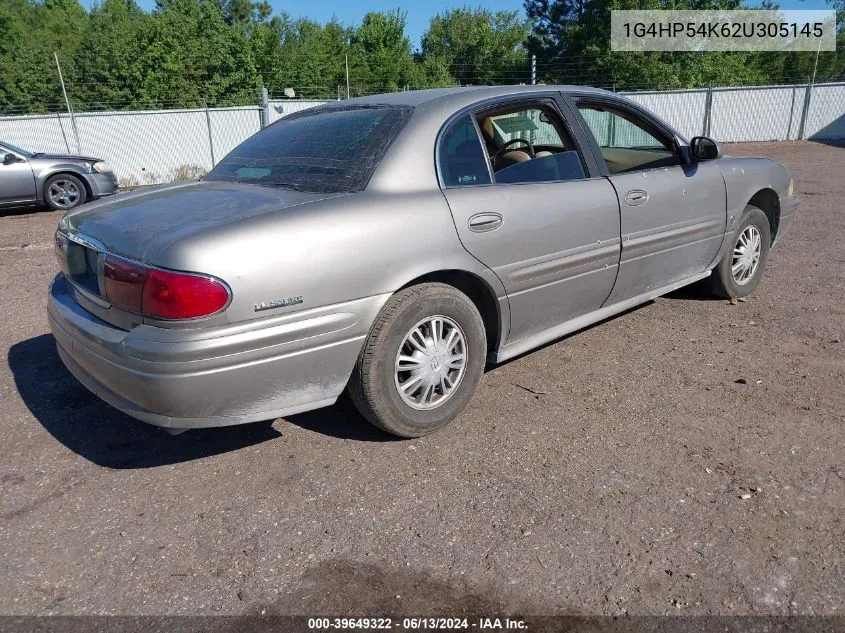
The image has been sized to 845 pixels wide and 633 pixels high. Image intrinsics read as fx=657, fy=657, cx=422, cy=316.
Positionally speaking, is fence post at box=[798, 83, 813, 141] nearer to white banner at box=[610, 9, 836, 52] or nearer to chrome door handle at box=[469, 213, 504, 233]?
white banner at box=[610, 9, 836, 52]

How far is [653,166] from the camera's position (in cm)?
429

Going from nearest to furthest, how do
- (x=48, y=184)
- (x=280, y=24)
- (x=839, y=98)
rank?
(x=48, y=184), (x=839, y=98), (x=280, y=24)

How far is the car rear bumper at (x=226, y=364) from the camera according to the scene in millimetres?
2496

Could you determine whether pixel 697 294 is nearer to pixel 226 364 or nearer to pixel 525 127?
pixel 525 127

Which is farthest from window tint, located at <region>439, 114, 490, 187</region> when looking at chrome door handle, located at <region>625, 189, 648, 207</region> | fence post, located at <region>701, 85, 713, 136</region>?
fence post, located at <region>701, 85, 713, 136</region>

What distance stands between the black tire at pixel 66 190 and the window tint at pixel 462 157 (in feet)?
32.7

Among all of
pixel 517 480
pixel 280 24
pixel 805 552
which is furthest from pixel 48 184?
pixel 280 24

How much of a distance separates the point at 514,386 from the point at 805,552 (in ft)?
5.64

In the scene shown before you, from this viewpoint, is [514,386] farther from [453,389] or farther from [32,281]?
[32,281]

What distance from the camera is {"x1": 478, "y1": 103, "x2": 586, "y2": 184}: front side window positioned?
3525 mm

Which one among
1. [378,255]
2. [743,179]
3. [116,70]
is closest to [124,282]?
[378,255]

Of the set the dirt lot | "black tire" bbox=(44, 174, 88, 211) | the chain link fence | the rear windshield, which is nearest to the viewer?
the dirt lot

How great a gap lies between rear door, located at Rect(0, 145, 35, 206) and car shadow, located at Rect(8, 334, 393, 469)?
8500 mm

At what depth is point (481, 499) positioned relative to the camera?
271cm
